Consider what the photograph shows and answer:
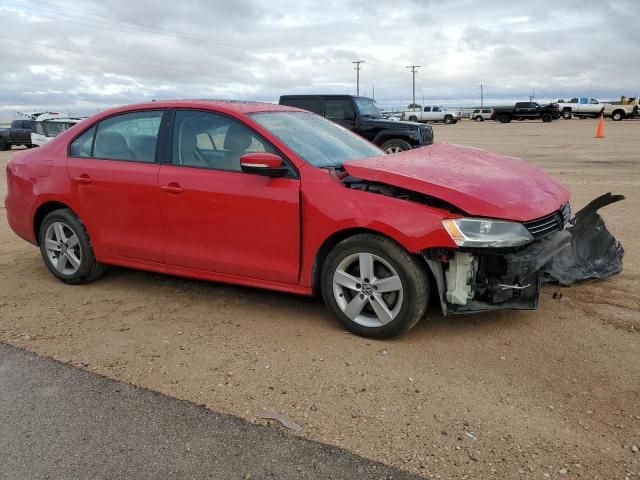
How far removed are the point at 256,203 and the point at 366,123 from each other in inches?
423

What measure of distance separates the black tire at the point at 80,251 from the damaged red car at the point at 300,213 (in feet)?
0.04

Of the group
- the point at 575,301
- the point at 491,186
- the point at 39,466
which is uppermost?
the point at 491,186

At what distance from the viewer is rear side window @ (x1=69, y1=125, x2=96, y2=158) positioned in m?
5.20

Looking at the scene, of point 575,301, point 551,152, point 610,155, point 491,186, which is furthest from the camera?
point 551,152

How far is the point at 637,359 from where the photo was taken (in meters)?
3.63

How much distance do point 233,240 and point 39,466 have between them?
6.78 ft

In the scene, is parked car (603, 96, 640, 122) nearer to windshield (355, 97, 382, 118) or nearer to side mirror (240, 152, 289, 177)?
windshield (355, 97, 382, 118)

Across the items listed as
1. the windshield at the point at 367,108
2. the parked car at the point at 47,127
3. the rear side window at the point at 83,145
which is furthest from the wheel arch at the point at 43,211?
the parked car at the point at 47,127

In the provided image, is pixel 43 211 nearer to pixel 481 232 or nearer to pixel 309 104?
pixel 481 232

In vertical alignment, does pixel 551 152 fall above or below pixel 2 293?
above

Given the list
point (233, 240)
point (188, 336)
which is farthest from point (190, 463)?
point (233, 240)

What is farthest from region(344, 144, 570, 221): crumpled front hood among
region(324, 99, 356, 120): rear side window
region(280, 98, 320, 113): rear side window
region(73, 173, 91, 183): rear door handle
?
region(280, 98, 320, 113): rear side window

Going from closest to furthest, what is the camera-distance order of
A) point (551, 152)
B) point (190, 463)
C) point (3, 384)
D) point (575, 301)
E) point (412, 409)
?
point (190, 463), point (412, 409), point (3, 384), point (575, 301), point (551, 152)

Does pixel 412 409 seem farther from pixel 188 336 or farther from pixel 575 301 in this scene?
pixel 575 301
